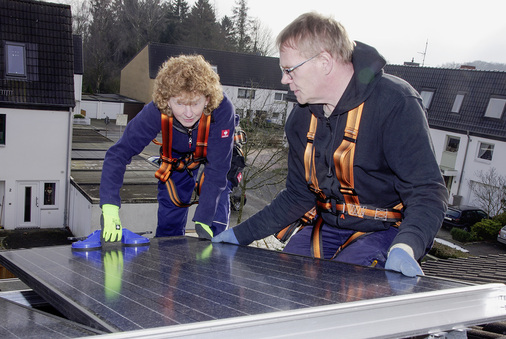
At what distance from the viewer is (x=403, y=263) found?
2.51m

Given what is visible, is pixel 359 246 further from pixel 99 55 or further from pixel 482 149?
pixel 99 55

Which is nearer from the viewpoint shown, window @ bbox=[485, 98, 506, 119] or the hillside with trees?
window @ bbox=[485, 98, 506, 119]

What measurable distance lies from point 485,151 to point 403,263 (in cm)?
2795

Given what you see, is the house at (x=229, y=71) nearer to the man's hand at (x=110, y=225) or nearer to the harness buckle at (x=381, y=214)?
the man's hand at (x=110, y=225)

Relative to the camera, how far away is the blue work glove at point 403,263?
2.47 metres

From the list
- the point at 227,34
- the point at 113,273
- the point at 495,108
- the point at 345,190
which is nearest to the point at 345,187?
the point at 345,190

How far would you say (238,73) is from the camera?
4681cm

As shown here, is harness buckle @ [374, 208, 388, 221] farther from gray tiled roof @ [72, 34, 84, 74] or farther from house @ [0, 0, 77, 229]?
gray tiled roof @ [72, 34, 84, 74]

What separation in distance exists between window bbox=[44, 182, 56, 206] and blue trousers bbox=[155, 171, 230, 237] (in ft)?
61.6

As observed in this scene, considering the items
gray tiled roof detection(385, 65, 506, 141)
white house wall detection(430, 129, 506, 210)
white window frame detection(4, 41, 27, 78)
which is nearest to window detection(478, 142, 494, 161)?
white house wall detection(430, 129, 506, 210)

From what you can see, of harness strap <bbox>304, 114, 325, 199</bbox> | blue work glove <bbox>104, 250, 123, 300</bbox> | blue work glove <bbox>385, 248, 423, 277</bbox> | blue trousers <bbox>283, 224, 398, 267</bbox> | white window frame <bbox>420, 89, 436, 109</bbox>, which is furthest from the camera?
white window frame <bbox>420, 89, 436, 109</bbox>

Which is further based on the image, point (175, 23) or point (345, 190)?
point (175, 23)

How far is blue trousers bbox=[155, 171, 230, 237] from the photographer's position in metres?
4.86

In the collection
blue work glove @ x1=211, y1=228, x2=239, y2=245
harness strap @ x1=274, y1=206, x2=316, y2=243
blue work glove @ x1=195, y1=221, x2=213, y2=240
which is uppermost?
harness strap @ x1=274, y1=206, x2=316, y2=243
